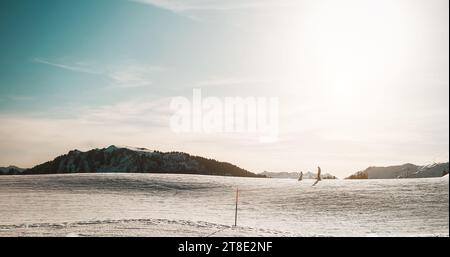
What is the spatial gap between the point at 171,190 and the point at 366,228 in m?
20.8

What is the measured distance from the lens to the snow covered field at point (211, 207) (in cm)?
→ 1653

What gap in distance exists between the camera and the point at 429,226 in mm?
23297

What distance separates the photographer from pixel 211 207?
30.3 m

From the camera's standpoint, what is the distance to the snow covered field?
54.2 ft

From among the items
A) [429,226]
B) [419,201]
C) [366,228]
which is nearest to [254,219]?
[366,228]

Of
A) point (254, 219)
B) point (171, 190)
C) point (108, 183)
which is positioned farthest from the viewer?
point (108, 183)
